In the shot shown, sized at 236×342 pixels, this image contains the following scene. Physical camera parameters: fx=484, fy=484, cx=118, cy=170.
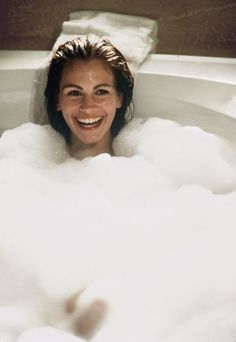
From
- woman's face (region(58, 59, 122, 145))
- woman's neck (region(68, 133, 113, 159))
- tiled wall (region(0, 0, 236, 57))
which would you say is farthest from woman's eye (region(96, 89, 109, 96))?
tiled wall (region(0, 0, 236, 57))

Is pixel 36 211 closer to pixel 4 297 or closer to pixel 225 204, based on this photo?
pixel 4 297

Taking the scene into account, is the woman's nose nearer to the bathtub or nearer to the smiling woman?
the smiling woman

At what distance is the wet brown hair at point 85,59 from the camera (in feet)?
4.50

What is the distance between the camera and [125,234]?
1173 millimetres

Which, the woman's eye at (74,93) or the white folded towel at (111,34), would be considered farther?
the white folded towel at (111,34)

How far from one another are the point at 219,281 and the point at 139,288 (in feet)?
0.57

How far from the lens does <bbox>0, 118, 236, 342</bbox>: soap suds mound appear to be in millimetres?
987

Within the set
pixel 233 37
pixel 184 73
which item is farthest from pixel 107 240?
pixel 233 37

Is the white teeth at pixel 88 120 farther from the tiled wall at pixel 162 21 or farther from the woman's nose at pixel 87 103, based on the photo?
the tiled wall at pixel 162 21

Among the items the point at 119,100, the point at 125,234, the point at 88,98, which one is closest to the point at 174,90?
the point at 119,100

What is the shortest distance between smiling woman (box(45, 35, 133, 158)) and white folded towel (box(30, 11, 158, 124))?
0.05 m

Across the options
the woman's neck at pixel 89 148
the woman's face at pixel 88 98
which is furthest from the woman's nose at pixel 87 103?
the woman's neck at pixel 89 148

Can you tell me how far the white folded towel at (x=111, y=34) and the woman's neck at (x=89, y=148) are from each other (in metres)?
0.13

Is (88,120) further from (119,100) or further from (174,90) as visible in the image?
(174,90)
